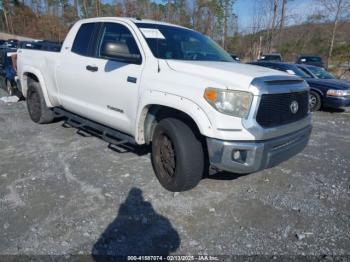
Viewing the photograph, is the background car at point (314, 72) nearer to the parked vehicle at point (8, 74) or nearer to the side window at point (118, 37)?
the side window at point (118, 37)

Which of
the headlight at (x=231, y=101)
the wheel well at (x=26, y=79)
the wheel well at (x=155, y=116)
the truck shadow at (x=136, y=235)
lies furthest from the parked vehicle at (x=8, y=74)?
the headlight at (x=231, y=101)

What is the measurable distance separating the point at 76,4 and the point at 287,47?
98.9 ft

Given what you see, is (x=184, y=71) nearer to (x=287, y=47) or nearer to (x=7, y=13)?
(x=287, y=47)

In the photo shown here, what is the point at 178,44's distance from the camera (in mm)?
3973

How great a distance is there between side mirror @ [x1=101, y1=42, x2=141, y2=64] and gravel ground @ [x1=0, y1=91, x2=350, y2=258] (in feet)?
4.94

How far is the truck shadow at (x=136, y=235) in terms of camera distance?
2531 mm

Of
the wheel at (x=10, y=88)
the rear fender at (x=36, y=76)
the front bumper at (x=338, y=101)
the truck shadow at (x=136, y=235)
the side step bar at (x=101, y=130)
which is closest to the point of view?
the truck shadow at (x=136, y=235)

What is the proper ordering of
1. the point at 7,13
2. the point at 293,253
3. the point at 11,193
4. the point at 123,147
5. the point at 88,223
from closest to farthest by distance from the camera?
the point at 293,253 → the point at 88,223 → the point at 11,193 → the point at 123,147 → the point at 7,13

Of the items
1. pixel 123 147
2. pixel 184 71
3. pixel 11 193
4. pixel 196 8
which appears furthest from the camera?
pixel 196 8

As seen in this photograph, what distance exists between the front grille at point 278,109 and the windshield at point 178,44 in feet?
4.11

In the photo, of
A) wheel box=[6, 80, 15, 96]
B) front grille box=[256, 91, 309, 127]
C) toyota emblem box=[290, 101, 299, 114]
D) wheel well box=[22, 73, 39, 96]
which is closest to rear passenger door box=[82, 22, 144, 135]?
front grille box=[256, 91, 309, 127]

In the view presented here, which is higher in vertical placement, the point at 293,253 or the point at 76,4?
the point at 76,4

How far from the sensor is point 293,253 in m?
2.55

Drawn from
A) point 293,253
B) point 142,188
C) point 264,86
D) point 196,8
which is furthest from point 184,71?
point 196,8
